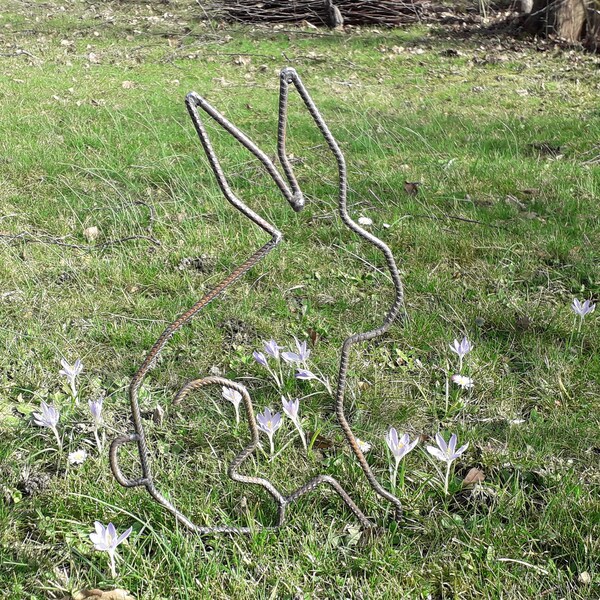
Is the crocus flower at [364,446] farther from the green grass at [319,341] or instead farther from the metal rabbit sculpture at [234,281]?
the metal rabbit sculpture at [234,281]

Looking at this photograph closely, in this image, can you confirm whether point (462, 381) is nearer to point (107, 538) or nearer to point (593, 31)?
point (107, 538)

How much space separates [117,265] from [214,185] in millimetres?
904

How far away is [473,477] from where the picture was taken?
180 cm

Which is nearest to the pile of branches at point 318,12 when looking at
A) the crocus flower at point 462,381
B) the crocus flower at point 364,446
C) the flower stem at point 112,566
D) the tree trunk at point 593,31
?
the tree trunk at point 593,31

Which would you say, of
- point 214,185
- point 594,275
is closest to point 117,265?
point 214,185

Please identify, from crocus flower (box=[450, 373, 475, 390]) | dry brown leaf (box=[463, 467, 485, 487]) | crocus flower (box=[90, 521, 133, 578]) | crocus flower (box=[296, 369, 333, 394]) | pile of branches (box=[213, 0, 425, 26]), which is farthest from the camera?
pile of branches (box=[213, 0, 425, 26])

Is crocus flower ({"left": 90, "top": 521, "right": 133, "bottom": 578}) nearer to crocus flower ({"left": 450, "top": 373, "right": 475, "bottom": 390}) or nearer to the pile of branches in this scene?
crocus flower ({"left": 450, "top": 373, "right": 475, "bottom": 390})

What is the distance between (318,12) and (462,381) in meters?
9.62

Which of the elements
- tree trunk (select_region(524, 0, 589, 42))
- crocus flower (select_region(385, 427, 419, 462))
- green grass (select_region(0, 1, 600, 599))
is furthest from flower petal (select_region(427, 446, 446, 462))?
tree trunk (select_region(524, 0, 589, 42))

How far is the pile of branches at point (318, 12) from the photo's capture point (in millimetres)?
10109

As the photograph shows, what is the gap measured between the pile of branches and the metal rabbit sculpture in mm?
9620

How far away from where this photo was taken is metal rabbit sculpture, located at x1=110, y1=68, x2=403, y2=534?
1180mm

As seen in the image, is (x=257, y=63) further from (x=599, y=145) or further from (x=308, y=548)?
(x=308, y=548)

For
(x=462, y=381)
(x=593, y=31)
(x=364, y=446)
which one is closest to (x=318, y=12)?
(x=593, y=31)
